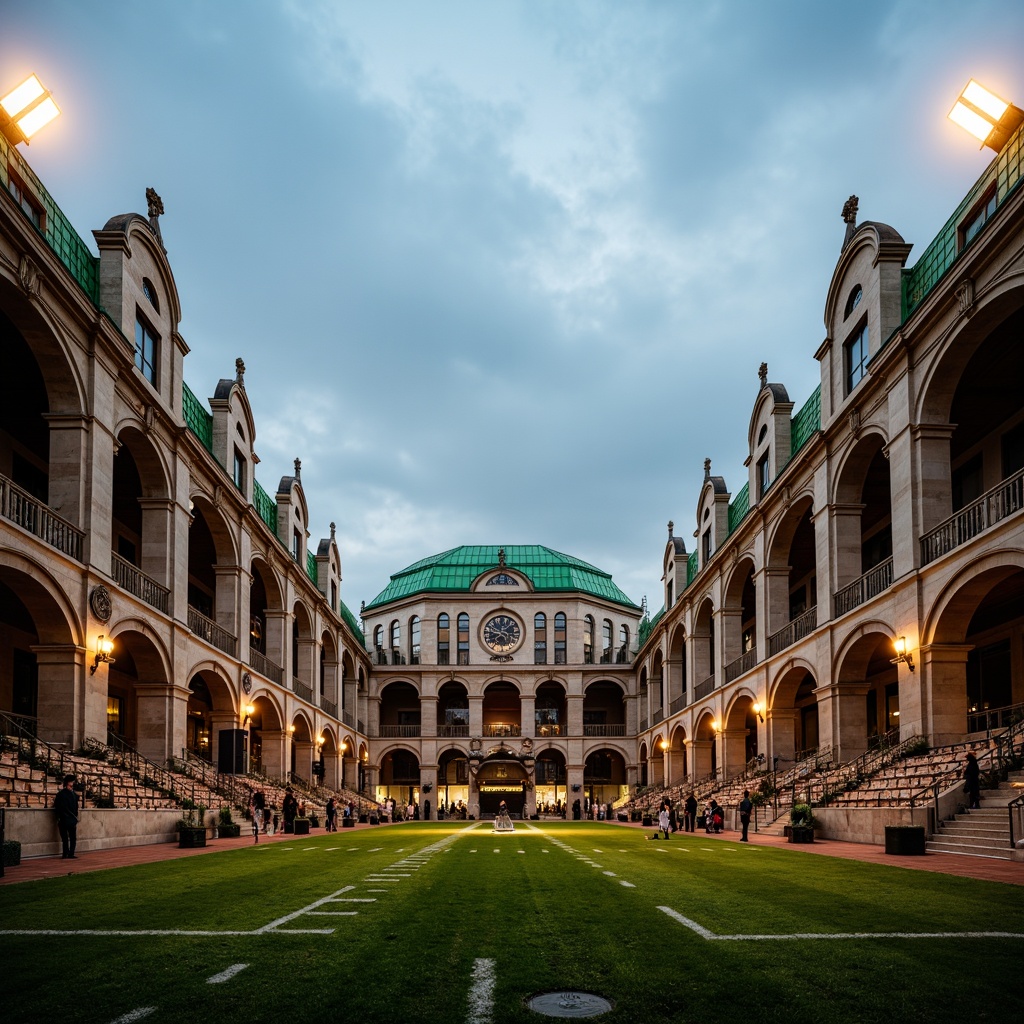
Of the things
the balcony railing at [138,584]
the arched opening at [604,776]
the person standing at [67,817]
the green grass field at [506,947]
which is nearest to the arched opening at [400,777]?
the arched opening at [604,776]

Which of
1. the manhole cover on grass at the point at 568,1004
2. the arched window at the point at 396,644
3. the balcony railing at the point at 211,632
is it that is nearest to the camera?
the manhole cover on grass at the point at 568,1004

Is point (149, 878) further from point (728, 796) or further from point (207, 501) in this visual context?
point (728, 796)

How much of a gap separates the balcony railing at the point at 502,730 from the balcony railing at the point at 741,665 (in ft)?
110

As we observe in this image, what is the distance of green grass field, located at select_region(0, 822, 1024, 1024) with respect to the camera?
5.87m

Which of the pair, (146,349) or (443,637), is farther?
(443,637)

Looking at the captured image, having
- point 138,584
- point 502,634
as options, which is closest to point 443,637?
point 502,634

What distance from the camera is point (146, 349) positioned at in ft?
92.4

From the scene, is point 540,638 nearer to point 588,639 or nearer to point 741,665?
point 588,639

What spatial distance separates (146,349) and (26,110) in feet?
30.6

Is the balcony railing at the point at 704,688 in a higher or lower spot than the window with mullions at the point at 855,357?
lower

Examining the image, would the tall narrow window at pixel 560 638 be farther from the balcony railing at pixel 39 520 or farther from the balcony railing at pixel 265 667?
the balcony railing at pixel 39 520

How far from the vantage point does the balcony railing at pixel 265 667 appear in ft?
129

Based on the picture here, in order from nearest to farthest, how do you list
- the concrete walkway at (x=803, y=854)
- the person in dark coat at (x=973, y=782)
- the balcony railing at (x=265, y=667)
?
the concrete walkway at (x=803, y=854) → the person in dark coat at (x=973, y=782) → the balcony railing at (x=265, y=667)

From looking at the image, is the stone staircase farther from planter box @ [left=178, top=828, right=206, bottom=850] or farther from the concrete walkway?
planter box @ [left=178, top=828, right=206, bottom=850]
